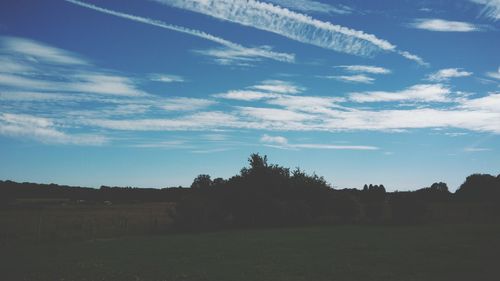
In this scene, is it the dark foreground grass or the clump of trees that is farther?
the clump of trees

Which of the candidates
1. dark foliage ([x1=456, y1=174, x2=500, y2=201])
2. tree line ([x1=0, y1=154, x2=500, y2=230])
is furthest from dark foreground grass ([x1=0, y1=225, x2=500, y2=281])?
dark foliage ([x1=456, y1=174, x2=500, y2=201])

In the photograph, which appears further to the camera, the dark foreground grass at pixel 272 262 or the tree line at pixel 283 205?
the tree line at pixel 283 205

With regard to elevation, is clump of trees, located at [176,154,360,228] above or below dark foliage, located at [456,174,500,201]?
below

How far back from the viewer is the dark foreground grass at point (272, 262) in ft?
59.8

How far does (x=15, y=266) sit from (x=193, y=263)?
→ 935 cm

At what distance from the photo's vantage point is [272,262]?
22.4 m

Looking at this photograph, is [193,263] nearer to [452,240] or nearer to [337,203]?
[452,240]

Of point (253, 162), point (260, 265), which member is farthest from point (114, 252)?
point (253, 162)

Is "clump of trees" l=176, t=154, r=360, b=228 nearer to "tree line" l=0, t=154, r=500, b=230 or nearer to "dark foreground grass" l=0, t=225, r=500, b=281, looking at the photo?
"tree line" l=0, t=154, r=500, b=230

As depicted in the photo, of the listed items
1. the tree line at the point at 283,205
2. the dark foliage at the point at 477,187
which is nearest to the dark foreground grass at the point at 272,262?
the tree line at the point at 283,205

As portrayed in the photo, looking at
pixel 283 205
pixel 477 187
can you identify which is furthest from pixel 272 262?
pixel 477 187

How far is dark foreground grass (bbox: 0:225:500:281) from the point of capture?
18.2 metres

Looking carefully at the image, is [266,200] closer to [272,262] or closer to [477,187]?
[272,262]

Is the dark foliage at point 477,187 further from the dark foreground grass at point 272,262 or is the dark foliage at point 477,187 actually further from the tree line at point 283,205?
the dark foreground grass at point 272,262
